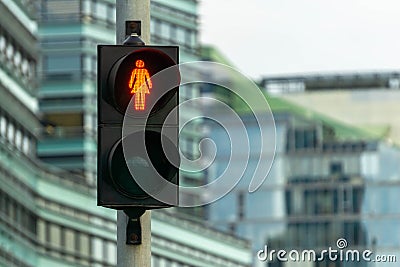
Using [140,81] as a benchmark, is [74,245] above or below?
below

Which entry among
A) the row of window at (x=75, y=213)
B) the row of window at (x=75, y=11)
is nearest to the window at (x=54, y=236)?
the row of window at (x=75, y=213)

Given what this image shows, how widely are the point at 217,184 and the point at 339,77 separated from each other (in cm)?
13258

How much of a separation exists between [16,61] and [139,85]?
58.3 metres

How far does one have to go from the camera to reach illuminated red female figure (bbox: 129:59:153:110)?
392 inches

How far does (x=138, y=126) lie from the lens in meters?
9.93

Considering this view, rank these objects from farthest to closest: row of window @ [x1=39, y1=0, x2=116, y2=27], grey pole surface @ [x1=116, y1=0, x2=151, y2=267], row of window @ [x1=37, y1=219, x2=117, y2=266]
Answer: row of window @ [x1=39, y1=0, x2=116, y2=27] → row of window @ [x1=37, y1=219, x2=117, y2=266] → grey pole surface @ [x1=116, y1=0, x2=151, y2=267]

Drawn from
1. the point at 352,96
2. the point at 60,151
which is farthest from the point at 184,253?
the point at 352,96

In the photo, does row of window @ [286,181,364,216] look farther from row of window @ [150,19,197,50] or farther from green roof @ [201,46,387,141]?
row of window @ [150,19,197,50]

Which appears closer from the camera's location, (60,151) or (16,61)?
(16,61)

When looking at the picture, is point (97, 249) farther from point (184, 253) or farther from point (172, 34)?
point (172, 34)

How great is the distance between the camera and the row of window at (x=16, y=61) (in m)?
65.7

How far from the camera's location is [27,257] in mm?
68375

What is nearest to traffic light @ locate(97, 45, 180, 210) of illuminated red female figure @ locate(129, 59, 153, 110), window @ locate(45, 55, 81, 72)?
illuminated red female figure @ locate(129, 59, 153, 110)

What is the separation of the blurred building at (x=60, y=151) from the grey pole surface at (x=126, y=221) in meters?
52.7
